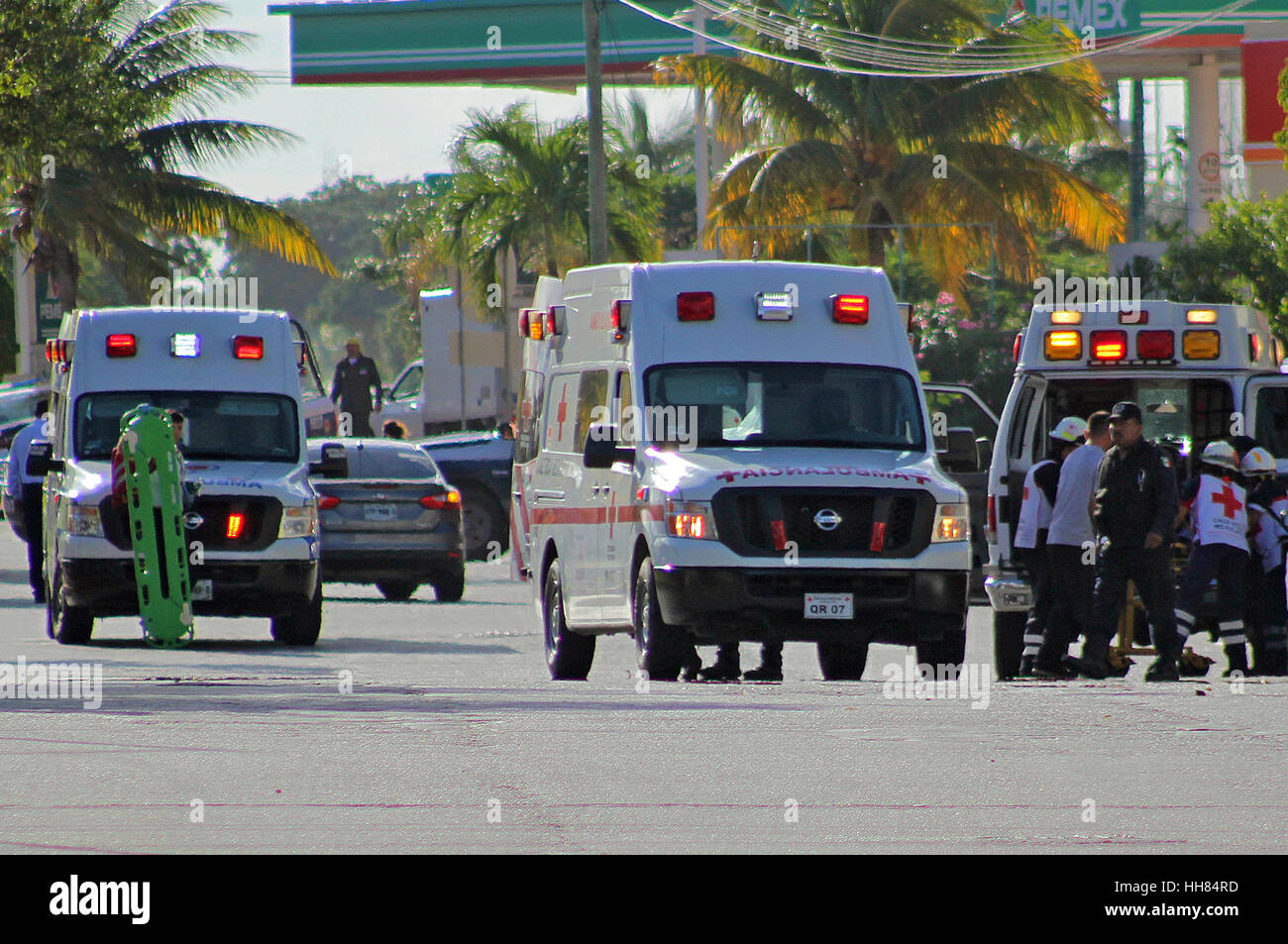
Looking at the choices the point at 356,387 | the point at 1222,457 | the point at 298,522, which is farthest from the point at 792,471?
the point at 356,387

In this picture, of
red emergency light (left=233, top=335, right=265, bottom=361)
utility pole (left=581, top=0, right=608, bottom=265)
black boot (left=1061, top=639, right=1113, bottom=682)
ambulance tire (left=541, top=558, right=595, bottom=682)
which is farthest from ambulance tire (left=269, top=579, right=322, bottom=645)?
utility pole (left=581, top=0, right=608, bottom=265)

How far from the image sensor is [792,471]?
12.9m

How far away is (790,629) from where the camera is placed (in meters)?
12.8

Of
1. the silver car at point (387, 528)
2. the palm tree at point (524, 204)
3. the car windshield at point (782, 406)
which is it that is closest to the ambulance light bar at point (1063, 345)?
the car windshield at point (782, 406)

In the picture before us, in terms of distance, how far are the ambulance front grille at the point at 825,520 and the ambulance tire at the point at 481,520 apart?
13.8 metres

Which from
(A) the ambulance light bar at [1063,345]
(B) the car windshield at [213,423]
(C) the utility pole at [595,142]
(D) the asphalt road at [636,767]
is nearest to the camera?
(D) the asphalt road at [636,767]

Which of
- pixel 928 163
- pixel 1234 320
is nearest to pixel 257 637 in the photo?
pixel 1234 320

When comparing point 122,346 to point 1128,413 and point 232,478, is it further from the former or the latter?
point 1128,413

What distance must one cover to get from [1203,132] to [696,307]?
102 feet

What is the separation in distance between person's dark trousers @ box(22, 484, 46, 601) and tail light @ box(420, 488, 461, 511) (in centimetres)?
346

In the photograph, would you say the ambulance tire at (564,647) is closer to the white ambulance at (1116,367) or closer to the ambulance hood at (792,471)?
the ambulance hood at (792,471)

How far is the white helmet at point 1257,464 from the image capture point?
14375 mm

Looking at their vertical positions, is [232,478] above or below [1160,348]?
below

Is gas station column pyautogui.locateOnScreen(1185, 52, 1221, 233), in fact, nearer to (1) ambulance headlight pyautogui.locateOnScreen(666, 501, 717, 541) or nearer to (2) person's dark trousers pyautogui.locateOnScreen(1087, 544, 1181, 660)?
(2) person's dark trousers pyautogui.locateOnScreen(1087, 544, 1181, 660)
